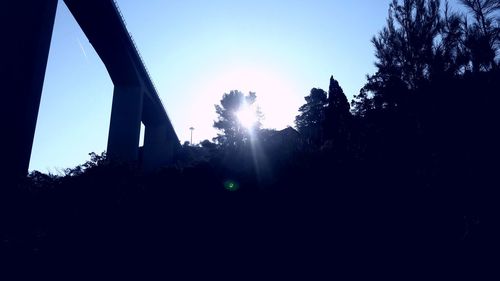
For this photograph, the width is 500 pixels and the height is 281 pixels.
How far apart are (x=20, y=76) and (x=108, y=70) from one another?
406 inches

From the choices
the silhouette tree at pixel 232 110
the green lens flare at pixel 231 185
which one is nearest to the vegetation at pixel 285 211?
the green lens flare at pixel 231 185

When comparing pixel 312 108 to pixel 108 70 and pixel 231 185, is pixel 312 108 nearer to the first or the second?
pixel 108 70

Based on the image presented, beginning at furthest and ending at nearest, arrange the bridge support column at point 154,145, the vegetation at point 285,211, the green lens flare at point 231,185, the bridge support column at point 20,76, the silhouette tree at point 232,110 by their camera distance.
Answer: the silhouette tree at point 232,110
the bridge support column at point 154,145
the bridge support column at point 20,76
the green lens flare at point 231,185
the vegetation at point 285,211

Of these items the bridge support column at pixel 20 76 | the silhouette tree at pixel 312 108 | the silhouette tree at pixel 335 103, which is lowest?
the bridge support column at pixel 20 76

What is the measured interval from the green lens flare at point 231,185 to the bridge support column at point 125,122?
12.6 meters

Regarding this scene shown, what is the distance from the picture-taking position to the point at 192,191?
253 inches

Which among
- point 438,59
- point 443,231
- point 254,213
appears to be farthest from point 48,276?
point 438,59

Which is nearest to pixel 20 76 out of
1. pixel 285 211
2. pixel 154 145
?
pixel 285 211

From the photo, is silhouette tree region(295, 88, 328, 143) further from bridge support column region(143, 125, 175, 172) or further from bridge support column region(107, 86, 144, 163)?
bridge support column region(107, 86, 144, 163)

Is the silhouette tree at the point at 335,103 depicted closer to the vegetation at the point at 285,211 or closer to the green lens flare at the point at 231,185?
the vegetation at the point at 285,211

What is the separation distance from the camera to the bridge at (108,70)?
313 inches

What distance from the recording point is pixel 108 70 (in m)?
17.8

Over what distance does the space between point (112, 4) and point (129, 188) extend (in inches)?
382

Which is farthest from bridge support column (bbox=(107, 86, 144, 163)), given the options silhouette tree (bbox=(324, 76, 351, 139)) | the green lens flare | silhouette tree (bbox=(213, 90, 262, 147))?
silhouette tree (bbox=(213, 90, 262, 147))
